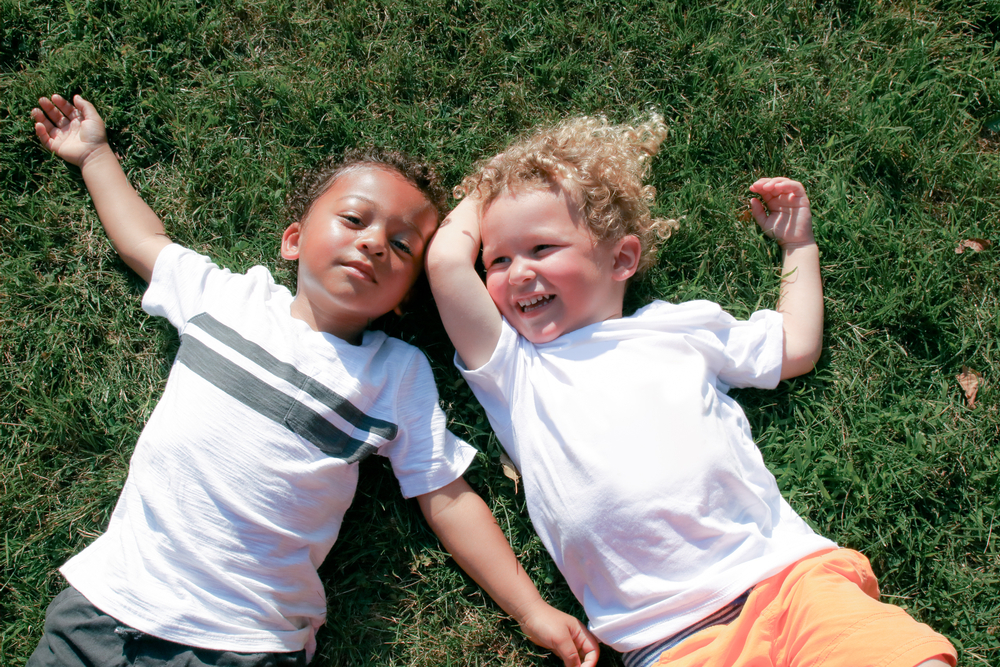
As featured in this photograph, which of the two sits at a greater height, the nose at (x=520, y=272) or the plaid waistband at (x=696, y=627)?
the nose at (x=520, y=272)

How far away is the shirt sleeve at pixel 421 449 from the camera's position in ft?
8.64

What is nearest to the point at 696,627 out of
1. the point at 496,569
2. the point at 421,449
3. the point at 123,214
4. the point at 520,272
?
the point at 496,569

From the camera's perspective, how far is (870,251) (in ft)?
9.83

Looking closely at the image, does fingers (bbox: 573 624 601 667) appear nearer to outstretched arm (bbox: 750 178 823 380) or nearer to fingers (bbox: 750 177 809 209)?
outstretched arm (bbox: 750 178 823 380)

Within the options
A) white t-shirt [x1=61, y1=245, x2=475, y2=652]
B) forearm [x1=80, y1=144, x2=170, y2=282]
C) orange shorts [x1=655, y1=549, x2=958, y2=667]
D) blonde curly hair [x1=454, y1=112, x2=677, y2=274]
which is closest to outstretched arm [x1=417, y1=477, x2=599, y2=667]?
white t-shirt [x1=61, y1=245, x2=475, y2=652]

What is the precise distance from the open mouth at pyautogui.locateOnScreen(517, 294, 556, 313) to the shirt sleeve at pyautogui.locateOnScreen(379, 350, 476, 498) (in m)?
0.53

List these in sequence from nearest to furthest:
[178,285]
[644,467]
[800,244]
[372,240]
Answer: [644,467] → [372,240] → [178,285] → [800,244]

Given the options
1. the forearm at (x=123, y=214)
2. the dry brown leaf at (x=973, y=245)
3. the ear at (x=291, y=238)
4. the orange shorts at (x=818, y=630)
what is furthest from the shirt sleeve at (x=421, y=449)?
the dry brown leaf at (x=973, y=245)

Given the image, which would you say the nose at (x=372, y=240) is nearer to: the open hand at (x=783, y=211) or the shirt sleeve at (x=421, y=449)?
the shirt sleeve at (x=421, y=449)

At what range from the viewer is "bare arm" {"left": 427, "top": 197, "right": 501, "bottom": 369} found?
8.50ft

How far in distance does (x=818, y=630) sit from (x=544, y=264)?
1.54 m

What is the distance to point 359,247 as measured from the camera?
8.29ft

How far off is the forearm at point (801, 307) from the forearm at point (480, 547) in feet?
4.56

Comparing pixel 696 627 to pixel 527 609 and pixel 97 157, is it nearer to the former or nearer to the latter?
pixel 527 609
